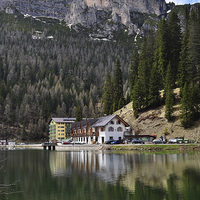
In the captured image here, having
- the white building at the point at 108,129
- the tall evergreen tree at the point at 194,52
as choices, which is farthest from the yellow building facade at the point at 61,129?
the tall evergreen tree at the point at 194,52

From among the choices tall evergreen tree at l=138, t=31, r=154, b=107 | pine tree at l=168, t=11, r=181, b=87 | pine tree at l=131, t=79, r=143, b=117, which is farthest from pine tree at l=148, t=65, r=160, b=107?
pine tree at l=168, t=11, r=181, b=87

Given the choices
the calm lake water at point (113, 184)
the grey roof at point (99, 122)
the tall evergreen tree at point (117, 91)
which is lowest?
the calm lake water at point (113, 184)

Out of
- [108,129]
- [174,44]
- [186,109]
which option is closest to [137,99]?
[108,129]

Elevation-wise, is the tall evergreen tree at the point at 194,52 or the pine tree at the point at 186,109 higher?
the tall evergreen tree at the point at 194,52

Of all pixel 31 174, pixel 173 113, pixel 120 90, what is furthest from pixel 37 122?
pixel 31 174

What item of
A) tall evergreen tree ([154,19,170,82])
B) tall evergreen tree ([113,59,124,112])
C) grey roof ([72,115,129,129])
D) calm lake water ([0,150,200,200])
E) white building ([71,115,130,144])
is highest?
tall evergreen tree ([154,19,170,82])

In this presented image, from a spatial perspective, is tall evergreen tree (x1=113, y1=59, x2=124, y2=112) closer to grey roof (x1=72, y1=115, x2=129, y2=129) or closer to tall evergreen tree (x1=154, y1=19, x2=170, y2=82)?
grey roof (x1=72, y1=115, x2=129, y2=129)

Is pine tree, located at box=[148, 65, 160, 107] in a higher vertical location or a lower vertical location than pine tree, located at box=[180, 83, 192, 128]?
higher

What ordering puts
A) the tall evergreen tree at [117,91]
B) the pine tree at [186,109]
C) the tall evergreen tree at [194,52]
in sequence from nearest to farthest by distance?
1. the pine tree at [186,109]
2. the tall evergreen tree at [194,52]
3. the tall evergreen tree at [117,91]

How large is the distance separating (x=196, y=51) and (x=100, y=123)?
40.5 meters

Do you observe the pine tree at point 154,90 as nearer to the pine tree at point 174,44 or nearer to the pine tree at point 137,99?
the pine tree at point 137,99

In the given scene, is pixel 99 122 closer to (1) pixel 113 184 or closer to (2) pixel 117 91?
(2) pixel 117 91

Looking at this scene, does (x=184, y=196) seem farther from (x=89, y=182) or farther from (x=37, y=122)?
(x=37, y=122)

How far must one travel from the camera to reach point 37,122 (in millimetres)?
189625
